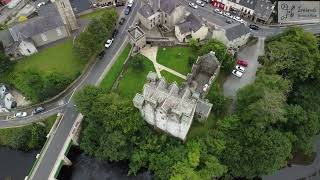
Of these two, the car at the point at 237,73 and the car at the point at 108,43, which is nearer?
the car at the point at 237,73

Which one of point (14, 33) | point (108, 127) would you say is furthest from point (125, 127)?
point (14, 33)

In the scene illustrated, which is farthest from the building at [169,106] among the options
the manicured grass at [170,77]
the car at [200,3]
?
the car at [200,3]

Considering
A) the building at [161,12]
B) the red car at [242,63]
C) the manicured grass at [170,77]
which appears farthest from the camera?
the building at [161,12]

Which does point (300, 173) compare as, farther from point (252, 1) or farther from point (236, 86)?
point (252, 1)

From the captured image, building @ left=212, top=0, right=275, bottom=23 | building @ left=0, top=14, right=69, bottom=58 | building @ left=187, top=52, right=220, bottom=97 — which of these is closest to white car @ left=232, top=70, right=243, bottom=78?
building @ left=187, top=52, right=220, bottom=97

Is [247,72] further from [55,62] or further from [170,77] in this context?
[55,62]

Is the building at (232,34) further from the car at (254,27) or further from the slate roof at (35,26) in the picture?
the slate roof at (35,26)
